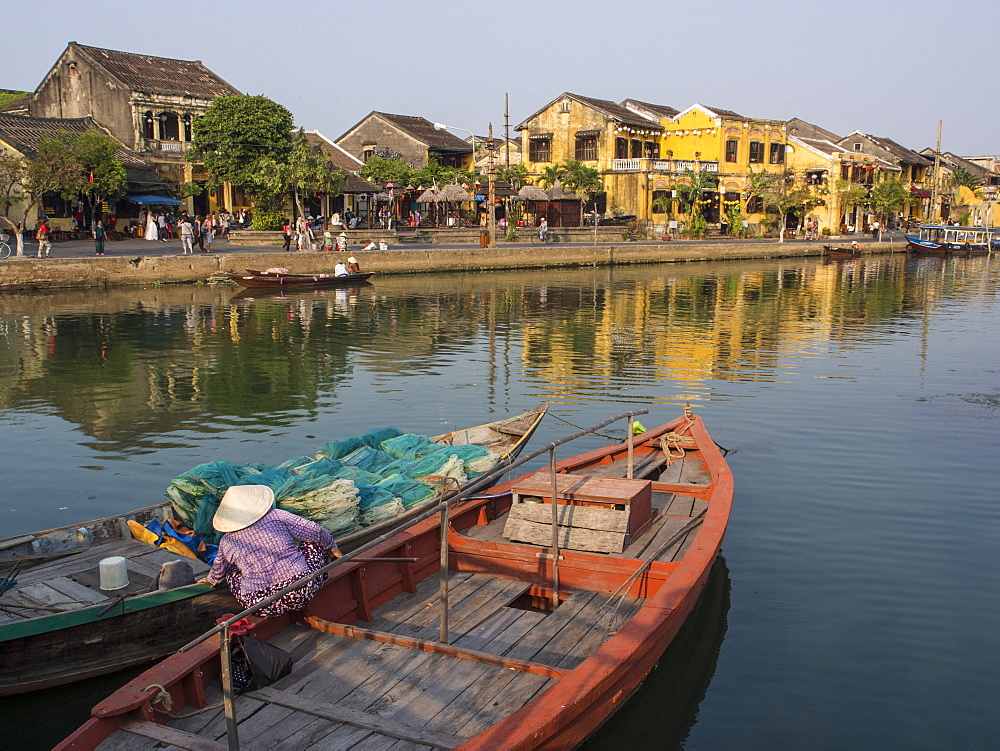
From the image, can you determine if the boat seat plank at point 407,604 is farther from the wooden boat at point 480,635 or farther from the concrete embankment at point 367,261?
the concrete embankment at point 367,261

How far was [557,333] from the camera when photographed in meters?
21.6

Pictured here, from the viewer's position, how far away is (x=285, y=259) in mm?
31953

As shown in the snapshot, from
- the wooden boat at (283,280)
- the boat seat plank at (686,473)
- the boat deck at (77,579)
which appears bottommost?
the boat deck at (77,579)

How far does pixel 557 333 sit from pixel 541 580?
1516 centimetres

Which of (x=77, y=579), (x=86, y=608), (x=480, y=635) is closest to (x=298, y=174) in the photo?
(x=77, y=579)

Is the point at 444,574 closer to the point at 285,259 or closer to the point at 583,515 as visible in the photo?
the point at 583,515

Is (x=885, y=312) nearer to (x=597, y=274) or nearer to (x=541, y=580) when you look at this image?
(x=597, y=274)

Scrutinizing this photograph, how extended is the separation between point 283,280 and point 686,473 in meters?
22.4

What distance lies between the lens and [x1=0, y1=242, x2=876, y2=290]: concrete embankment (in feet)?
91.0

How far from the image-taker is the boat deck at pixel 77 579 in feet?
19.6

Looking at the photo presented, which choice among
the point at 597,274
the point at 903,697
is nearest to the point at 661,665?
the point at 903,697

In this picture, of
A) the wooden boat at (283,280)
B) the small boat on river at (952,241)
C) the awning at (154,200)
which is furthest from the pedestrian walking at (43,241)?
the small boat on river at (952,241)

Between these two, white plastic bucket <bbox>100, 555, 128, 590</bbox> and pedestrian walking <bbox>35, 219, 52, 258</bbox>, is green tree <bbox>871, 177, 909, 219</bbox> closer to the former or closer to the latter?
pedestrian walking <bbox>35, 219, 52, 258</bbox>

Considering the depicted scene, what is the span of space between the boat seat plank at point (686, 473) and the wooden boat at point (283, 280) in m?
21.9
